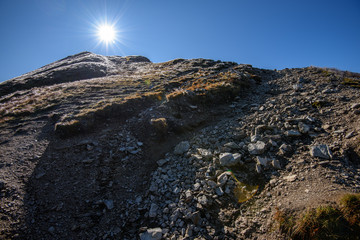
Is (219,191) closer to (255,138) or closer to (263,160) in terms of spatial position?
(263,160)

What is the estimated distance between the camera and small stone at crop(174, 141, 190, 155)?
9.15m

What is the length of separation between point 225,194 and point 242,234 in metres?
1.52

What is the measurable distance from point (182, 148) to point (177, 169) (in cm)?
160

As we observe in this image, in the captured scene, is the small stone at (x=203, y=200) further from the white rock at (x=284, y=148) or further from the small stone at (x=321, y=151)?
the small stone at (x=321, y=151)

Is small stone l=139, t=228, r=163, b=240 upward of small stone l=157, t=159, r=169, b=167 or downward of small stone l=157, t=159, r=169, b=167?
downward

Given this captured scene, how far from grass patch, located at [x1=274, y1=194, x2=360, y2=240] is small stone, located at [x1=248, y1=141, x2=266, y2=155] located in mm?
3278

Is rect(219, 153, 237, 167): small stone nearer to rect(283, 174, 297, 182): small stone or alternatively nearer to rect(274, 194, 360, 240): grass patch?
rect(283, 174, 297, 182): small stone

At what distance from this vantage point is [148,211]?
6.29m

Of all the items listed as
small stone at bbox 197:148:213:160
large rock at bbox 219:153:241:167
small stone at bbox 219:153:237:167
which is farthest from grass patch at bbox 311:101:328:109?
small stone at bbox 197:148:213:160

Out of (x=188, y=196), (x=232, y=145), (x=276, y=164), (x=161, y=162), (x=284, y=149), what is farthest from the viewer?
(x=161, y=162)

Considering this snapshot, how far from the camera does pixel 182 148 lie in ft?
30.5

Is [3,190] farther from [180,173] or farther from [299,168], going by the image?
[299,168]

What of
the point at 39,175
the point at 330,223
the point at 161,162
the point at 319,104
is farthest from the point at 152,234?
the point at 319,104

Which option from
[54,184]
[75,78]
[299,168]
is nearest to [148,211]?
[54,184]
